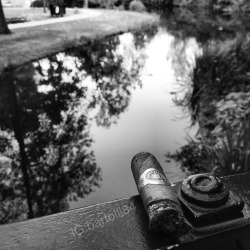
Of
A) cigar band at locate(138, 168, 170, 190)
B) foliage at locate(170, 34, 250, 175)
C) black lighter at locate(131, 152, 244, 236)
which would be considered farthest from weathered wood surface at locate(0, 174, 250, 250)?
foliage at locate(170, 34, 250, 175)

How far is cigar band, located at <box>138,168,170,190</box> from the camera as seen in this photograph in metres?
1.34

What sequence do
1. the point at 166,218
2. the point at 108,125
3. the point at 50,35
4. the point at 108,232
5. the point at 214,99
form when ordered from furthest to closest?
1. the point at 50,35
2. the point at 108,125
3. the point at 214,99
4. the point at 108,232
5. the point at 166,218

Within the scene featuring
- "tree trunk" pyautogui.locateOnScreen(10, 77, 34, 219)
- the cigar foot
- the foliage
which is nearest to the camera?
the cigar foot

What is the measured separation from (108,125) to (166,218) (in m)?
5.73

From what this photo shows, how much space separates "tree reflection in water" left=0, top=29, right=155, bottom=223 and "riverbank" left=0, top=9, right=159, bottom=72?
→ 23.4 inches

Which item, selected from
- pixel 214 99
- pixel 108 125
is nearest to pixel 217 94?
pixel 214 99

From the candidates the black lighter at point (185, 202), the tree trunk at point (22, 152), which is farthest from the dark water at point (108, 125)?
the black lighter at point (185, 202)

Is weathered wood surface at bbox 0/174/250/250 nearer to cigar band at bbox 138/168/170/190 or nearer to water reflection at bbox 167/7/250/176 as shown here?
cigar band at bbox 138/168/170/190

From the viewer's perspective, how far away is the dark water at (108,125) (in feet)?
15.0

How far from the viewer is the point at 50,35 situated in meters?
15.3

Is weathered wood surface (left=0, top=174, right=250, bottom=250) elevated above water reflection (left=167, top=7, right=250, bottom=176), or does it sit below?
above

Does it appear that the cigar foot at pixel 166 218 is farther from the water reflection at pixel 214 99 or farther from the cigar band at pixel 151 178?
the water reflection at pixel 214 99

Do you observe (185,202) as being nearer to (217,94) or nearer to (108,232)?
(108,232)

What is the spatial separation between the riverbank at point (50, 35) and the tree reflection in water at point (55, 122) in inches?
23.4
